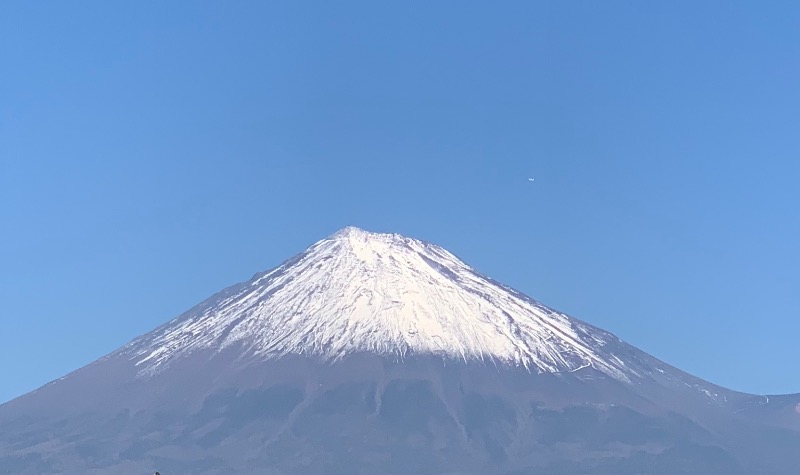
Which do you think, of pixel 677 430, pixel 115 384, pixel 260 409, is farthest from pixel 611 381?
pixel 115 384

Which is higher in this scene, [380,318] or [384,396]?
[380,318]

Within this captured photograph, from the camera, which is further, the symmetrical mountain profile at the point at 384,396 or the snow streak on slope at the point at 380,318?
the snow streak on slope at the point at 380,318

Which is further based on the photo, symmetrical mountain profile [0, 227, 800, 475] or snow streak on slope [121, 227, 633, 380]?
snow streak on slope [121, 227, 633, 380]

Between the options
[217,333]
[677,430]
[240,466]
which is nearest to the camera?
[240,466]

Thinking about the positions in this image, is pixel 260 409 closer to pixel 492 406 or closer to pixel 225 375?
pixel 225 375
